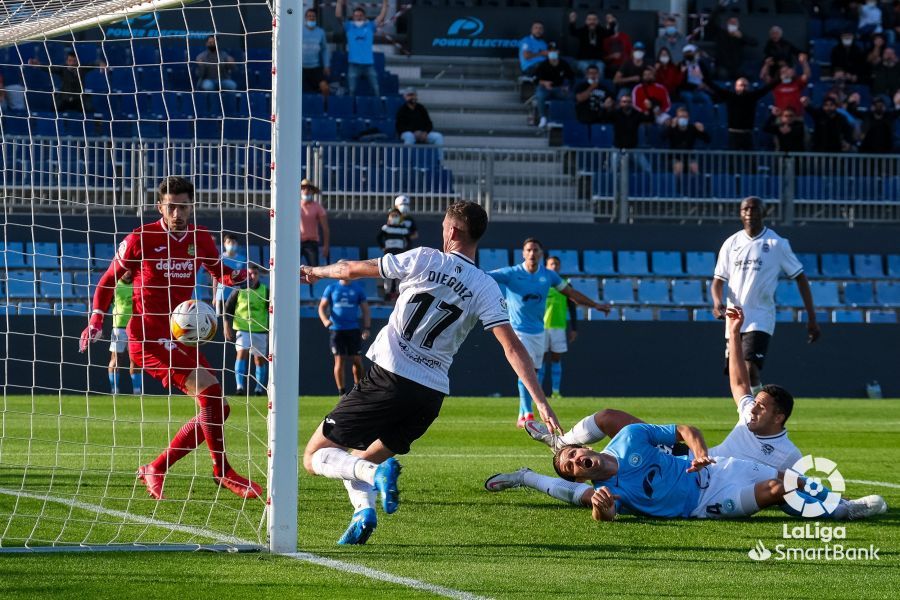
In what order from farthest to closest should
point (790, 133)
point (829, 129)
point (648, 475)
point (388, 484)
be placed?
point (829, 129) < point (790, 133) < point (648, 475) < point (388, 484)

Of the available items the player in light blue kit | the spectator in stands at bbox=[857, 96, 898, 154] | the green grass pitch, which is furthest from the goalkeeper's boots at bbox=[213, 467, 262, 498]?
the spectator in stands at bbox=[857, 96, 898, 154]

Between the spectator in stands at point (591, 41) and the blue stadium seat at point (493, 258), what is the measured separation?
6326 millimetres

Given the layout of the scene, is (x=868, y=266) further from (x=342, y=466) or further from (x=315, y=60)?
(x=342, y=466)

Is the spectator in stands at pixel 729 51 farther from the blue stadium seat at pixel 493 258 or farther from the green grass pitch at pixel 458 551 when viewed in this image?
the green grass pitch at pixel 458 551

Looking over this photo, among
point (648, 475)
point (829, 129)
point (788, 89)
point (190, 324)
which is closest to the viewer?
point (648, 475)

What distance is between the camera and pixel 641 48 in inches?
1080

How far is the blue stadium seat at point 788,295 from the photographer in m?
22.6

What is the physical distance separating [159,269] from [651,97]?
58.3 feet

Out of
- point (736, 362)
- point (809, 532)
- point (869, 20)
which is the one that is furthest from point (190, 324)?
point (869, 20)

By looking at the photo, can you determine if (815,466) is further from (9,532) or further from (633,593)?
(9,532)

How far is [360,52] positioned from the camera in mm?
24609

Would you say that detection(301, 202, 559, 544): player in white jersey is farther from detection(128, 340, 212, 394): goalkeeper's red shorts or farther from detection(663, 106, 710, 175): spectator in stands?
detection(663, 106, 710, 175): spectator in stands

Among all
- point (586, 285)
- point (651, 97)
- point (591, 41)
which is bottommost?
point (586, 285)

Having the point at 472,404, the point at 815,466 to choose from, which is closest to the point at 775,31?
the point at 472,404
